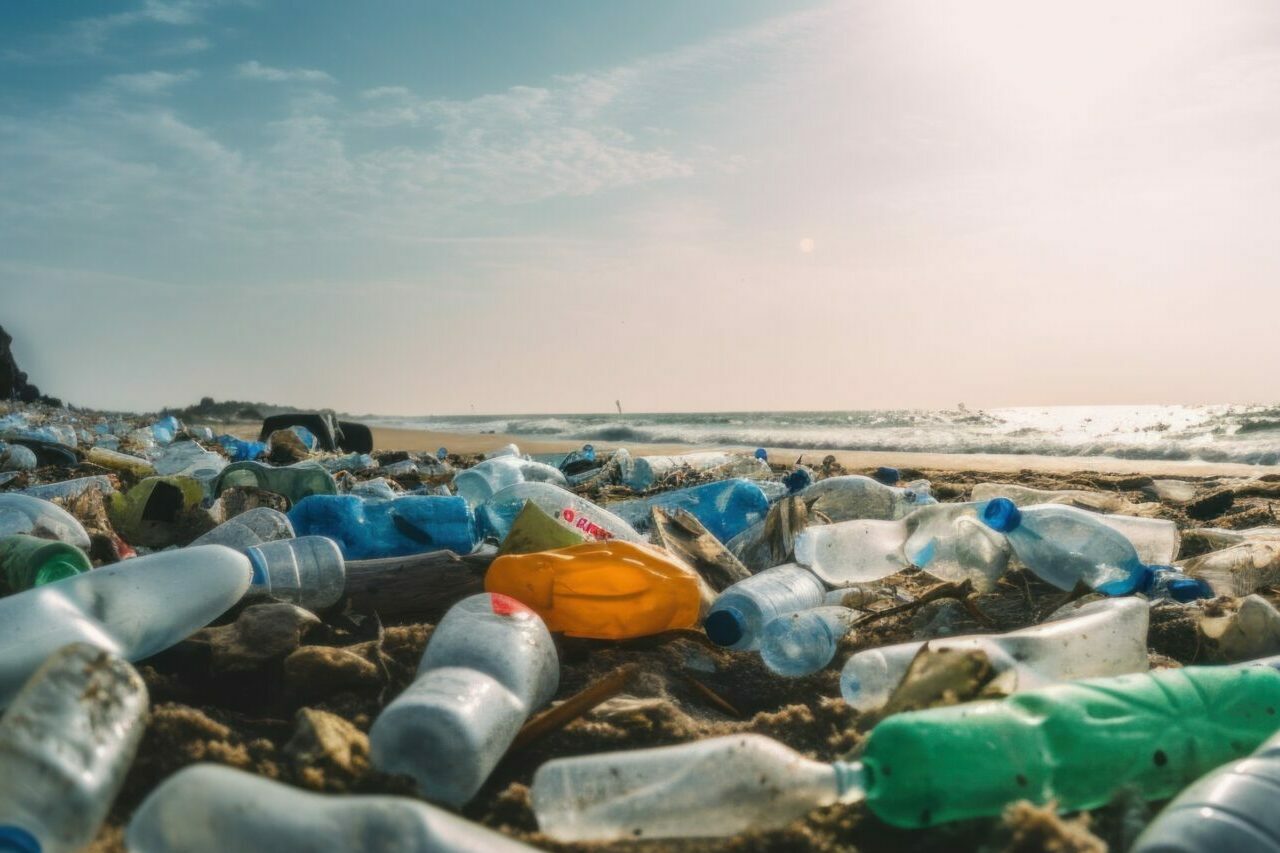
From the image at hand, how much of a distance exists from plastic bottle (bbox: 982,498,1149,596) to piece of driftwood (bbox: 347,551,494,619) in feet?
4.07

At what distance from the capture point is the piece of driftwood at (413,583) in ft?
6.23

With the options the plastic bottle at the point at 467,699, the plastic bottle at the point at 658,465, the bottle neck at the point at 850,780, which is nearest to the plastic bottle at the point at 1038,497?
the plastic bottle at the point at 658,465

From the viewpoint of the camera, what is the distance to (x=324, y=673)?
54.8 inches

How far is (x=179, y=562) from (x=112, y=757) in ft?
2.14

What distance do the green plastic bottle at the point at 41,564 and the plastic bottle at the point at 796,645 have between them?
135cm

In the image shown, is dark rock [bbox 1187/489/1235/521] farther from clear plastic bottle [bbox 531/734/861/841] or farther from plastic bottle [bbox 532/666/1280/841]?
clear plastic bottle [bbox 531/734/861/841]

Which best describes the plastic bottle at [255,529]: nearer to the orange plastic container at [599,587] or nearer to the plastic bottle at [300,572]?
the plastic bottle at [300,572]

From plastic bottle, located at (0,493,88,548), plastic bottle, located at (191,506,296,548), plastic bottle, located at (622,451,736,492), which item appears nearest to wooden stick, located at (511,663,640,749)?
plastic bottle, located at (191,506,296,548)

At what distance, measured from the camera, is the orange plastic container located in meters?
1.73

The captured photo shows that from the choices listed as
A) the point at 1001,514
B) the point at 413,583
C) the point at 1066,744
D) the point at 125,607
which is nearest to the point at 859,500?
the point at 1001,514

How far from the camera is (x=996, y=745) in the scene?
99cm

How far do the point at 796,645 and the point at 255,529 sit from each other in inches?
58.6

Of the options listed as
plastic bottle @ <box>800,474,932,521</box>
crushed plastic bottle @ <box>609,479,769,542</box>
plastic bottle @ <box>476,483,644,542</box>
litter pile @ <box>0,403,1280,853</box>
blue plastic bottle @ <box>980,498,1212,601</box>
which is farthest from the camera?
plastic bottle @ <box>800,474,932,521</box>

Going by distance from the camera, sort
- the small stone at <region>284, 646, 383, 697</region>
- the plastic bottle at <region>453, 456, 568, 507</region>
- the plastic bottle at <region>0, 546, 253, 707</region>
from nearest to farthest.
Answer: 1. the plastic bottle at <region>0, 546, 253, 707</region>
2. the small stone at <region>284, 646, 383, 697</region>
3. the plastic bottle at <region>453, 456, 568, 507</region>
